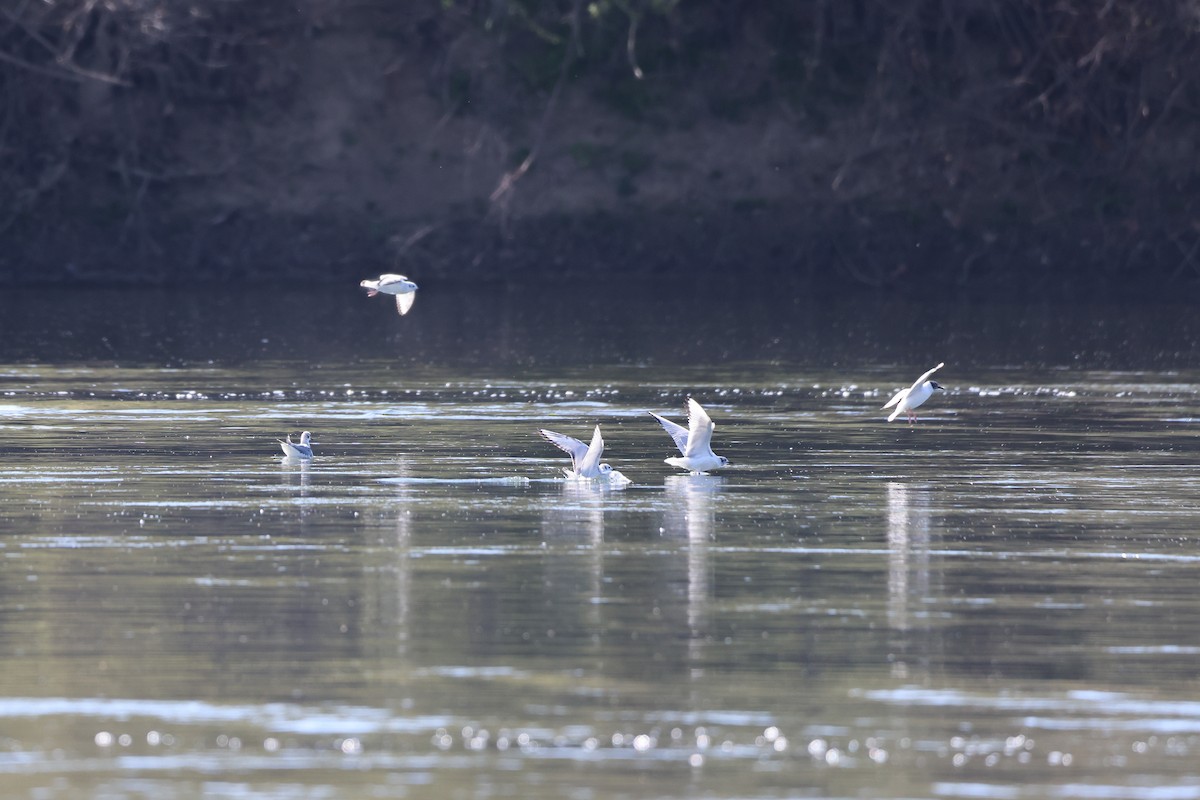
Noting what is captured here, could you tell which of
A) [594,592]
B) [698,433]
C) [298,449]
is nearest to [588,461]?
[698,433]

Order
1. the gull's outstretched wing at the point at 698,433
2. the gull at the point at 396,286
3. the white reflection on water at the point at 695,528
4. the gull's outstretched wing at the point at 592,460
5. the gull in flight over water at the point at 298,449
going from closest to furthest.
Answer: the white reflection on water at the point at 695,528
the gull's outstretched wing at the point at 592,460
the gull's outstretched wing at the point at 698,433
the gull in flight over water at the point at 298,449
the gull at the point at 396,286

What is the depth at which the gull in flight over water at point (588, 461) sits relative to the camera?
13.7 m

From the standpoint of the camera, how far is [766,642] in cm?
926

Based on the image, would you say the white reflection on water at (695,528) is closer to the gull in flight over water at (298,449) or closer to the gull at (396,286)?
the gull in flight over water at (298,449)

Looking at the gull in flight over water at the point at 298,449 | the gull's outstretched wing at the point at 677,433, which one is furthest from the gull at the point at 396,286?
the gull's outstretched wing at the point at 677,433

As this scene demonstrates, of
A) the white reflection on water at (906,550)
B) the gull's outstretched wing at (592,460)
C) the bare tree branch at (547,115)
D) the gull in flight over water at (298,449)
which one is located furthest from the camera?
the bare tree branch at (547,115)

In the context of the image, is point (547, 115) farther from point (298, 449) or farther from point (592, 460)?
point (592, 460)

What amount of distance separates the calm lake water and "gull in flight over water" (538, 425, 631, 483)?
15 cm

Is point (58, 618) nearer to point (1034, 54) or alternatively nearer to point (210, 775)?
point (210, 775)

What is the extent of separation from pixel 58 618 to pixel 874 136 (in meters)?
26.1

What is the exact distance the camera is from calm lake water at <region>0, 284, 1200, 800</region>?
25.0 ft

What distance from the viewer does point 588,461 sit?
13.8m

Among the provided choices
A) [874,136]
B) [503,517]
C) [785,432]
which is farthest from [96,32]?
[503,517]

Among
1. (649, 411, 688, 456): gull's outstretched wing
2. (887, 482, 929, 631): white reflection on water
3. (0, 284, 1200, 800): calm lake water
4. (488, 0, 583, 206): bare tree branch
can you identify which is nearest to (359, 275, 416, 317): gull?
(0, 284, 1200, 800): calm lake water
